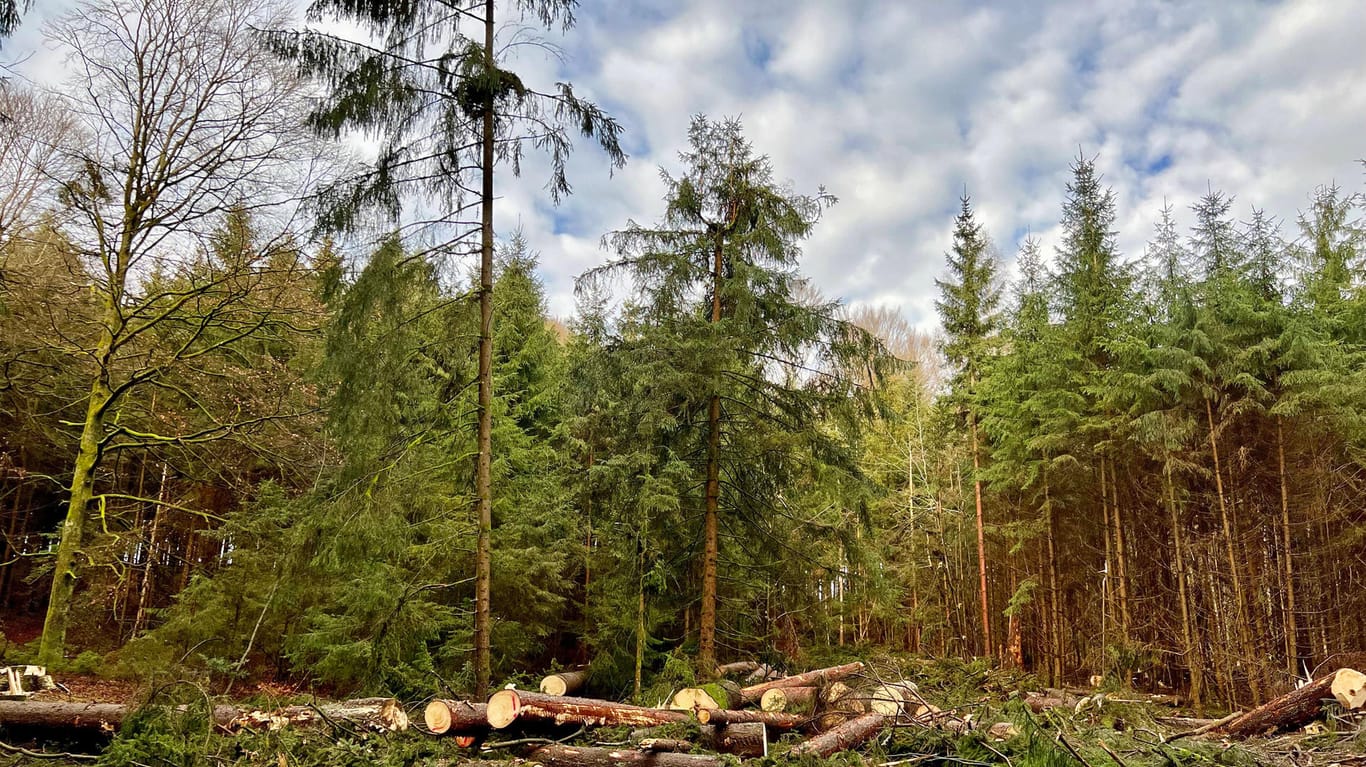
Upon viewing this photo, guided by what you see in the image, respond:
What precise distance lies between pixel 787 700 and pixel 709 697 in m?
1.53

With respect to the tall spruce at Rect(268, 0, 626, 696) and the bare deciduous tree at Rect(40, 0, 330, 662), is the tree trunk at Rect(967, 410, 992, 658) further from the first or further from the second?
the bare deciduous tree at Rect(40, 0, 330, 662)

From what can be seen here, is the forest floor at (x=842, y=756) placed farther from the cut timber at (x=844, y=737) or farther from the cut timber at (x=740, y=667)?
the cut timber at (x=740, y=667)

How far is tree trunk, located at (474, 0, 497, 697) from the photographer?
6.79 m

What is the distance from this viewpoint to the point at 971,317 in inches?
664

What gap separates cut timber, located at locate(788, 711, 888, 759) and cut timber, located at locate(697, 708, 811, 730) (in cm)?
64

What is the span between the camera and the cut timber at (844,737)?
19.6 ft

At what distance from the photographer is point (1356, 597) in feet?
39.1

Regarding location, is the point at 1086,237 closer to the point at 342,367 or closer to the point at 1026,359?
the point at 1026,359

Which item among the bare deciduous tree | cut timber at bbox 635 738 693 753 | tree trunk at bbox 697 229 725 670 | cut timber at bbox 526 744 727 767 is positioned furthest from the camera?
tree trunk at bbox 697 229 725 670

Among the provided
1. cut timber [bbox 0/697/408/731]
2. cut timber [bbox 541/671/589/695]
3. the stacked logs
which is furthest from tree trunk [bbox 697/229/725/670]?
cut timber [bbox 0/697/408/731]

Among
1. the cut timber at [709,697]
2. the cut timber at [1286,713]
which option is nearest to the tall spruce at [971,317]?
the cut timber at [1286,713]

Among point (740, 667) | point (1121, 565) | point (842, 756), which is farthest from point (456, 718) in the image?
point (1121, 565)

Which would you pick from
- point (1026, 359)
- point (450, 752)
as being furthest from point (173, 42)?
point (1026, 359)

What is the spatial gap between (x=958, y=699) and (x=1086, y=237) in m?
11.3
